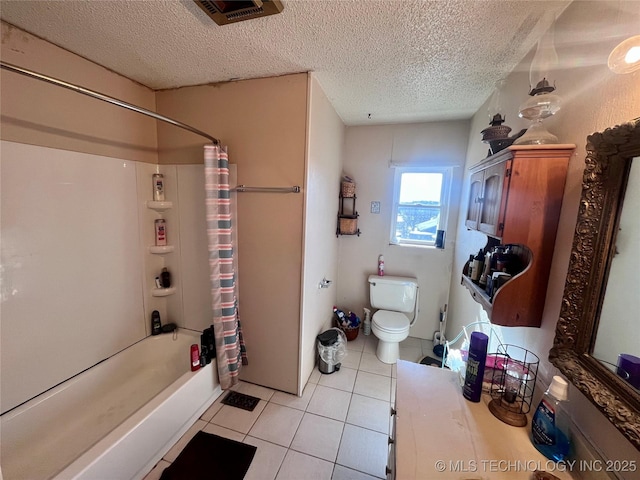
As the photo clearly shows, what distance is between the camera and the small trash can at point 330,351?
214 centimetres

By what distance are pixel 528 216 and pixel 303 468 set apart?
1744 millimetres

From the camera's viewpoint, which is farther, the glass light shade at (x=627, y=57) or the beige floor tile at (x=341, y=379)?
the beige floor tile at (x=341, y=379)

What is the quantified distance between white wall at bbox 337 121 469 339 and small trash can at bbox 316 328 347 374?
2.46 feet

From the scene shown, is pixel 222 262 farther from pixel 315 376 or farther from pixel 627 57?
pixel 627 57

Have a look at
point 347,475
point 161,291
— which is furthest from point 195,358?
point 347,475

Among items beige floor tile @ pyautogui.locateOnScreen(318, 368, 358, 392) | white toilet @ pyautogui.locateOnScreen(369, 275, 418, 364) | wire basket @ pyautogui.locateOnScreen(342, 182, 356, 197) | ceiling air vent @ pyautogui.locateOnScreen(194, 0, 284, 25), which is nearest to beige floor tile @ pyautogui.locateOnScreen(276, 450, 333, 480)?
beige floor tile @ pyautogui.locateOnScreen(318, 368, 358, 392)

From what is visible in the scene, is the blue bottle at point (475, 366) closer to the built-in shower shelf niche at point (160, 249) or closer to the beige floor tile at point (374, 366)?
the beige floor tile at point (374, 366)

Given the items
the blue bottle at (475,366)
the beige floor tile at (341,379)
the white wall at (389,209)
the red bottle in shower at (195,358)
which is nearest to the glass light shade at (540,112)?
the blue bottle at (475,366)

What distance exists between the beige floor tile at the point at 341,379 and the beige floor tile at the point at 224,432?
2.36ft

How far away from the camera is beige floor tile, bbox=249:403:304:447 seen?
1586mm

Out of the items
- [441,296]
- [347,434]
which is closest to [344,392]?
[347,434]

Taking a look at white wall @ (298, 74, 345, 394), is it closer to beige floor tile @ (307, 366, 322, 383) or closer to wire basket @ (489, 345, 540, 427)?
beige floor tile @ (307, 366, 322, 383)

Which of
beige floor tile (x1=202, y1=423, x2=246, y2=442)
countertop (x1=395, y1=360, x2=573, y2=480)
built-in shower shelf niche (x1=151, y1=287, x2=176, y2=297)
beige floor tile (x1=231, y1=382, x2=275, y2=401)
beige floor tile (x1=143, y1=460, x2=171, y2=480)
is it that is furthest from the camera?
built-in shower shelf niche (x1=151, y1=287, x2=176, y2=297)

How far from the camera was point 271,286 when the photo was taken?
1.83 meters
